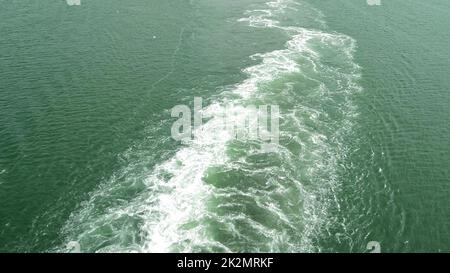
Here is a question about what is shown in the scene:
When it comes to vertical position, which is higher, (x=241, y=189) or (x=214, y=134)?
(x=214, y=134)

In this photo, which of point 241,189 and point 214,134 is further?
point 214,134

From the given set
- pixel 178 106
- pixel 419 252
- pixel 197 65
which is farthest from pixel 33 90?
pixel 419 252

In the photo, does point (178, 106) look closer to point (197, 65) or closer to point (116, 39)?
point (197, 65)

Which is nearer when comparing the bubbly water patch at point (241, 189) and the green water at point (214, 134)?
the bubbly water patch at point (241, 189)

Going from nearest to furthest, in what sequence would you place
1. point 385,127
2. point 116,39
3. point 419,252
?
point 419,252, point 385,127, point 116,39
